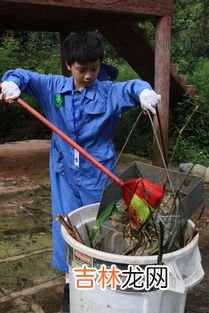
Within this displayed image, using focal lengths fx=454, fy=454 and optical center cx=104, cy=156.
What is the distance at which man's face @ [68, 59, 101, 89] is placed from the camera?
2491mm

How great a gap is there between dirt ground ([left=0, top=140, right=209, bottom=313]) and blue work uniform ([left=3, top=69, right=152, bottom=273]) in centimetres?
70

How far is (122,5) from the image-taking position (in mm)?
5141

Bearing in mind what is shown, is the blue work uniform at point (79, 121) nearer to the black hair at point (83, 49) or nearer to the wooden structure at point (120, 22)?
the black hair at point (83, 49)

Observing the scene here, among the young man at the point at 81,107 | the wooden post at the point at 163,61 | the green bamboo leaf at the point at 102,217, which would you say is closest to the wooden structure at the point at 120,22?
the wooden post at the point at 163,61

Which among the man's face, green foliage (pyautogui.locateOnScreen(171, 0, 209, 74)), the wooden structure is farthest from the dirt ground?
green foliage (pyautogui.locateOnScreen(171, 0, 209, 74))

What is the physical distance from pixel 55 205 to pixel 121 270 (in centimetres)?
97

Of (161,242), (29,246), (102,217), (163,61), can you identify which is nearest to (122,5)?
(163,61)

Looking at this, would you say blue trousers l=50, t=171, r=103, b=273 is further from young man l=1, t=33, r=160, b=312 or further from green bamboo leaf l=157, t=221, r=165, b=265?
green bamboo leaf l=157, t=221, r=165, b=265

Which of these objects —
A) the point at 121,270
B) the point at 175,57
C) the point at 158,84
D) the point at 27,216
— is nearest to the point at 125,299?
the point at 121,270

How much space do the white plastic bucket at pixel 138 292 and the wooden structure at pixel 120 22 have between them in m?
3.32

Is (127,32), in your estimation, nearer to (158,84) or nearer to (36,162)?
(158,84)

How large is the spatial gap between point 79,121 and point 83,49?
40cm

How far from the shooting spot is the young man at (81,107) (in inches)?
97.7

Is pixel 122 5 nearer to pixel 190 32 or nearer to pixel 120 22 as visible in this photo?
pixel 120 22
